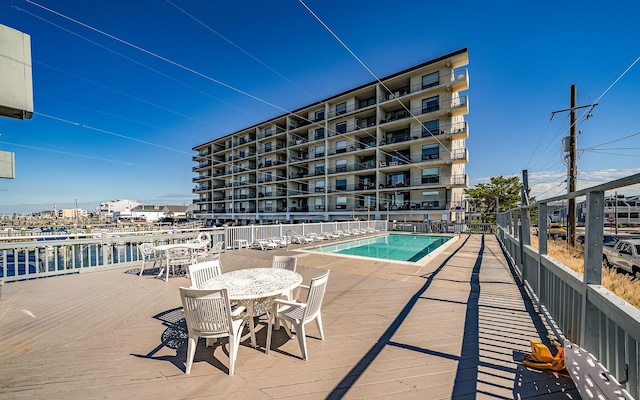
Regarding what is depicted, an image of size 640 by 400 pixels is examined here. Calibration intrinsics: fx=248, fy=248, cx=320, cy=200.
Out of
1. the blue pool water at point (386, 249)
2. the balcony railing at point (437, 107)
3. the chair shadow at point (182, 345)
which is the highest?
the balcony railing at point (437, 107)

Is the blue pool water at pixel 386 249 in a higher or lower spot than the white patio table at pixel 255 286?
lower

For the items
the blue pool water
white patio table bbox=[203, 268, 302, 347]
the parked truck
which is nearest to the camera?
white patio table bbox=[203, 268, 302, 347]

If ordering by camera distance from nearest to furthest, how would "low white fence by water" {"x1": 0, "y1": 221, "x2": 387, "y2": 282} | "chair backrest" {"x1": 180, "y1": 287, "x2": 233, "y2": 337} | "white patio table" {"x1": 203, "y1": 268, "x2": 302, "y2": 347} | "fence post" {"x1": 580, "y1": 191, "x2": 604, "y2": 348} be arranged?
"fence post" {"x1": 580, "y1": 191, "x2": 604, "y2": 348}, "chair backrest" {"x1": 180, "y1": 287, "x2": 233, "y2": 337}, "white patio table" {"x1": 203, "y1": 268, "x2": 302, "y2": 347}, "low white fence by water" {"x1": 0, "y1": 221, "x2": 387, "y2": 282}

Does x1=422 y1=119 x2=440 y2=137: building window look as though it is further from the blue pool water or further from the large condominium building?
the blue pool water

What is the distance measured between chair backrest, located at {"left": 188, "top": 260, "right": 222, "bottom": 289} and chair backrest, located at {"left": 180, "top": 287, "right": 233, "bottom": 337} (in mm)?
908

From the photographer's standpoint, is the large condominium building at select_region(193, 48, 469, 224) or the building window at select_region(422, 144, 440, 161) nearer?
the large condominium building at select_region(193, 48, 469, 224)

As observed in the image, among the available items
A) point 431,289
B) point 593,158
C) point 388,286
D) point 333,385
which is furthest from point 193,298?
point 593,158

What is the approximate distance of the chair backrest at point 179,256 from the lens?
20.0ft

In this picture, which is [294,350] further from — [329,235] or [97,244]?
[329,235]

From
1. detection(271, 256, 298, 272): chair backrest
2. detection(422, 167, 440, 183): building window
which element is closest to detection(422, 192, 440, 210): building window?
detection(422, 167, 440, 183): building window

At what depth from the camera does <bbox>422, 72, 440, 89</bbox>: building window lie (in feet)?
81.5

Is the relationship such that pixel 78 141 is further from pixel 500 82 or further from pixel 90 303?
pixel 500 82

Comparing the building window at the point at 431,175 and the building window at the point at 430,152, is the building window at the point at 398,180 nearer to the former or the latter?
the building window at the point at 431,175

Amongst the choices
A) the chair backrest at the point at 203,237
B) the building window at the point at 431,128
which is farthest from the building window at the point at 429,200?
the chair backrest at the point at 203,237
